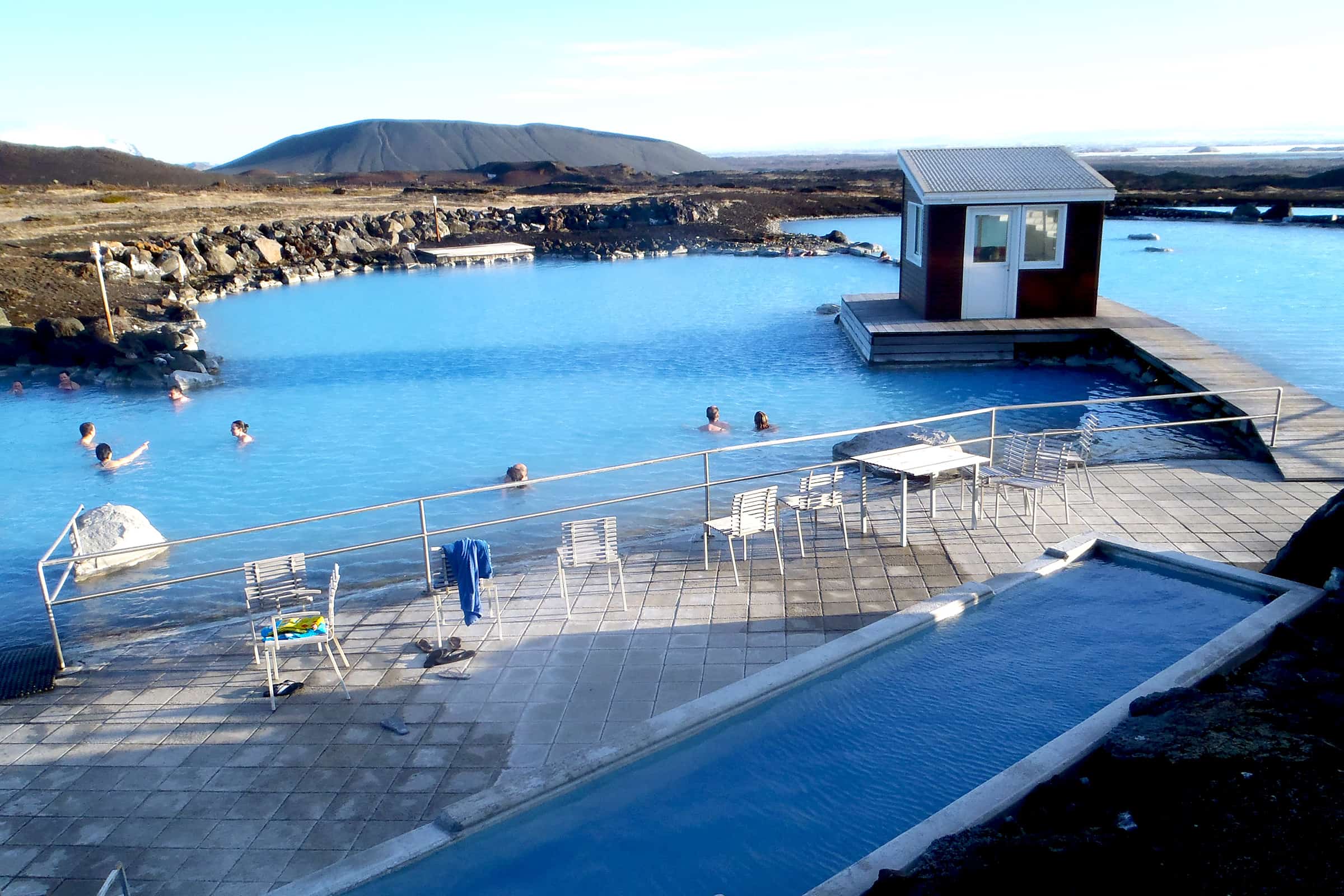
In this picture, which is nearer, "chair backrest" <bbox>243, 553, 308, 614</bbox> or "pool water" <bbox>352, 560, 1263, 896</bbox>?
"pool water" <bbox>352, 560, 1263, 896</bbox>

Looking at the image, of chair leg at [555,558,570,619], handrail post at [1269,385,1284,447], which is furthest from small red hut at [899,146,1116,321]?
chair leg at [555,558,570,619]

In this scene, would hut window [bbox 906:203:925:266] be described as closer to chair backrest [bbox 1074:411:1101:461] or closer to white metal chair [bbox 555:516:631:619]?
chair backrest [bbox 1074:411:1101:461]

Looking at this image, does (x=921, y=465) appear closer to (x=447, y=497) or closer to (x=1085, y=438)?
(x=1085, y=438)

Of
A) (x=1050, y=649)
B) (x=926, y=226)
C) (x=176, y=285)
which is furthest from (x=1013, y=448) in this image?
(x=176, y=285)

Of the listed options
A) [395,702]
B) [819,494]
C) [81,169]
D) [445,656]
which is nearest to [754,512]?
[819,494]

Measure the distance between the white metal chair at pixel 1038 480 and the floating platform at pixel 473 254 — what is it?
35.7 meters

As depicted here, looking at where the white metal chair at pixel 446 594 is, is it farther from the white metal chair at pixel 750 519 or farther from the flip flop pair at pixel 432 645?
the white metal chair at pixel 750 519

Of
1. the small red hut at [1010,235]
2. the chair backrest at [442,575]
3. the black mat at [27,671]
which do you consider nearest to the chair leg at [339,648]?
the chair backrest at [442,575]

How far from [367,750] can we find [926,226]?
49.6ft

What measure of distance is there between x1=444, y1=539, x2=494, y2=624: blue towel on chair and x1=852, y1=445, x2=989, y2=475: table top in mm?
3265

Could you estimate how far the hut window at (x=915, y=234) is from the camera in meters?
18.7

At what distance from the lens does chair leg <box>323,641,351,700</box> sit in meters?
5.88

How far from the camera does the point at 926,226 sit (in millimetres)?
17688

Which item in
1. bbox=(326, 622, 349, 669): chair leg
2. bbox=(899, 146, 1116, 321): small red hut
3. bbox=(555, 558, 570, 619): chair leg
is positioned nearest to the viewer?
bbox=(326, 622, 349, 669): chair leg
